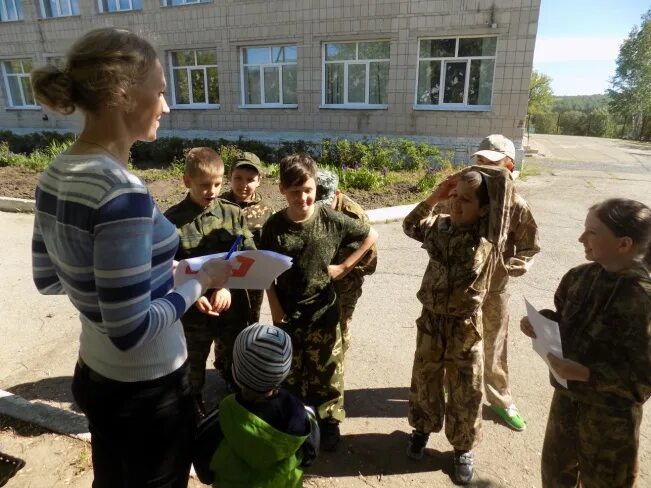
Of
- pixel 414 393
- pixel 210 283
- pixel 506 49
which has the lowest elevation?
pixel 414 393

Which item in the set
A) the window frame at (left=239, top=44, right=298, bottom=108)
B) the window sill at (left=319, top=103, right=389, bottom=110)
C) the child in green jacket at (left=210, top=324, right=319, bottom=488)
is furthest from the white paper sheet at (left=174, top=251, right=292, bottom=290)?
the window frame at (left=239, top=44, right=298, bottom=108)

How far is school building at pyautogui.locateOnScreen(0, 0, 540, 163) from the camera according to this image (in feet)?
39.5

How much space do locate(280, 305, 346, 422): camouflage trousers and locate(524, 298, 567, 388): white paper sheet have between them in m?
1.15

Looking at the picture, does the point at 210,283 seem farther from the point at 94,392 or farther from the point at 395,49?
the point at 395,49

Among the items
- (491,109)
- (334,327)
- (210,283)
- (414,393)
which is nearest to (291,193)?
(334,327)

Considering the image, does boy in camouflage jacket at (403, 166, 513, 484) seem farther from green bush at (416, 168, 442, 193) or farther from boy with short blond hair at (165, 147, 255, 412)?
green bush at (416, 168, 442, 193)

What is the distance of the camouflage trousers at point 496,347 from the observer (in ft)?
9.12

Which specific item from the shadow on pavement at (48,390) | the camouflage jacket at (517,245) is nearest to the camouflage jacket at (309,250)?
the camouflage jacket at (517,245)

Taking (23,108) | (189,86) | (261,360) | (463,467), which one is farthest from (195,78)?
(261,360)

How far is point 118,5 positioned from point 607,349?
20.3 metres

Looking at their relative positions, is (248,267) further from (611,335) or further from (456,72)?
(456,72)

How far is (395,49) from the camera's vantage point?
42.3ft

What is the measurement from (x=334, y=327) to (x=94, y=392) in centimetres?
148

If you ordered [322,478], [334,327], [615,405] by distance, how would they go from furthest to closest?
1. [334,327]
2. [322,478]
3. [615,405]
